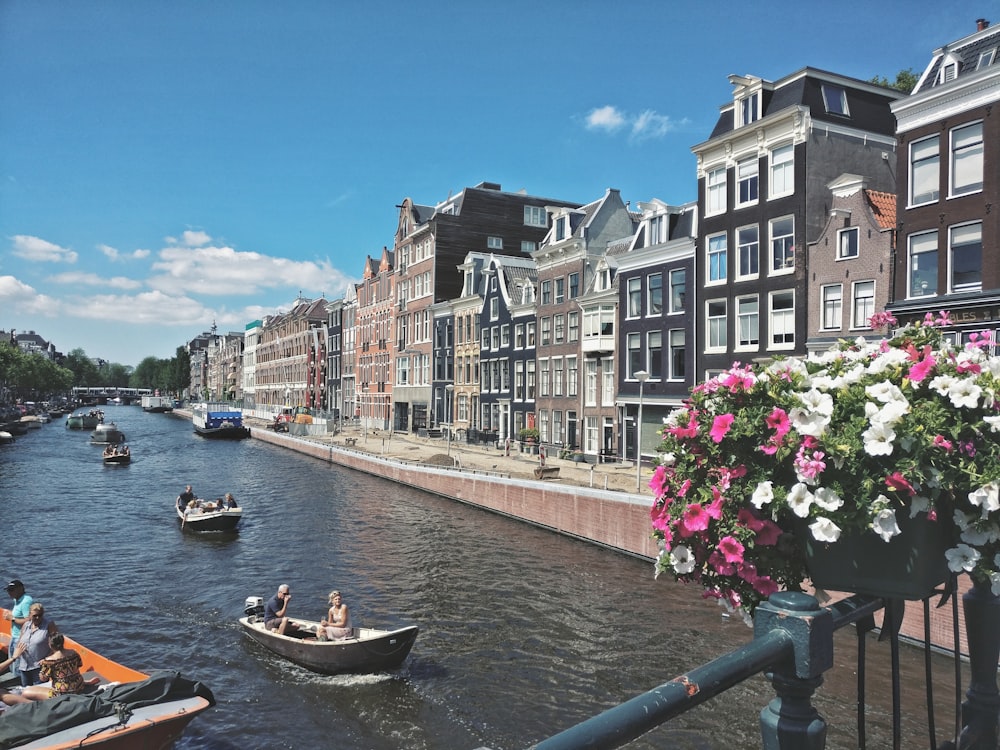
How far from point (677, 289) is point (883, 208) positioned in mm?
10363

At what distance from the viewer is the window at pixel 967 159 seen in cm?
2336

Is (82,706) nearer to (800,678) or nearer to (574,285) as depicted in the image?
(800,678)

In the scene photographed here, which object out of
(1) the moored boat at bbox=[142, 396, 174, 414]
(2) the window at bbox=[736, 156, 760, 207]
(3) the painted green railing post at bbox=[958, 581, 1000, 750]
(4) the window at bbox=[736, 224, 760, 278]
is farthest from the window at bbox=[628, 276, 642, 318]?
(1) the moored boat at bbox=[142, 396, 174, 414]

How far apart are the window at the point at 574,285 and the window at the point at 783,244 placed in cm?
1540

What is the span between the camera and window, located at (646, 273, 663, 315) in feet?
123

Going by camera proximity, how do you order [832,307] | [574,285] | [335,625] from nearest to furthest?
[335,625]
[832,307]
[574,285]

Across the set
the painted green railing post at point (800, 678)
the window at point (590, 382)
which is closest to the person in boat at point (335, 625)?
the painted green railing post at point (800, 678)

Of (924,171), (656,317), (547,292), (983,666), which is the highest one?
(924,171)

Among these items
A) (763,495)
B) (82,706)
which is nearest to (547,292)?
(82,706)

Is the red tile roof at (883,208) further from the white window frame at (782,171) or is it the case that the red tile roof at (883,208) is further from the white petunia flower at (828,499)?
the white petunia flower at (828,499)

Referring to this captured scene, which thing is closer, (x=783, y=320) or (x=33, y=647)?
(x=33, y=647)

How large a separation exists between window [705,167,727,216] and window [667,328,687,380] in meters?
6.03

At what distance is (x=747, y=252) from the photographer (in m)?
32.2

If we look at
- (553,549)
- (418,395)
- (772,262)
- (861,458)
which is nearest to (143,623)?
(553,549)
